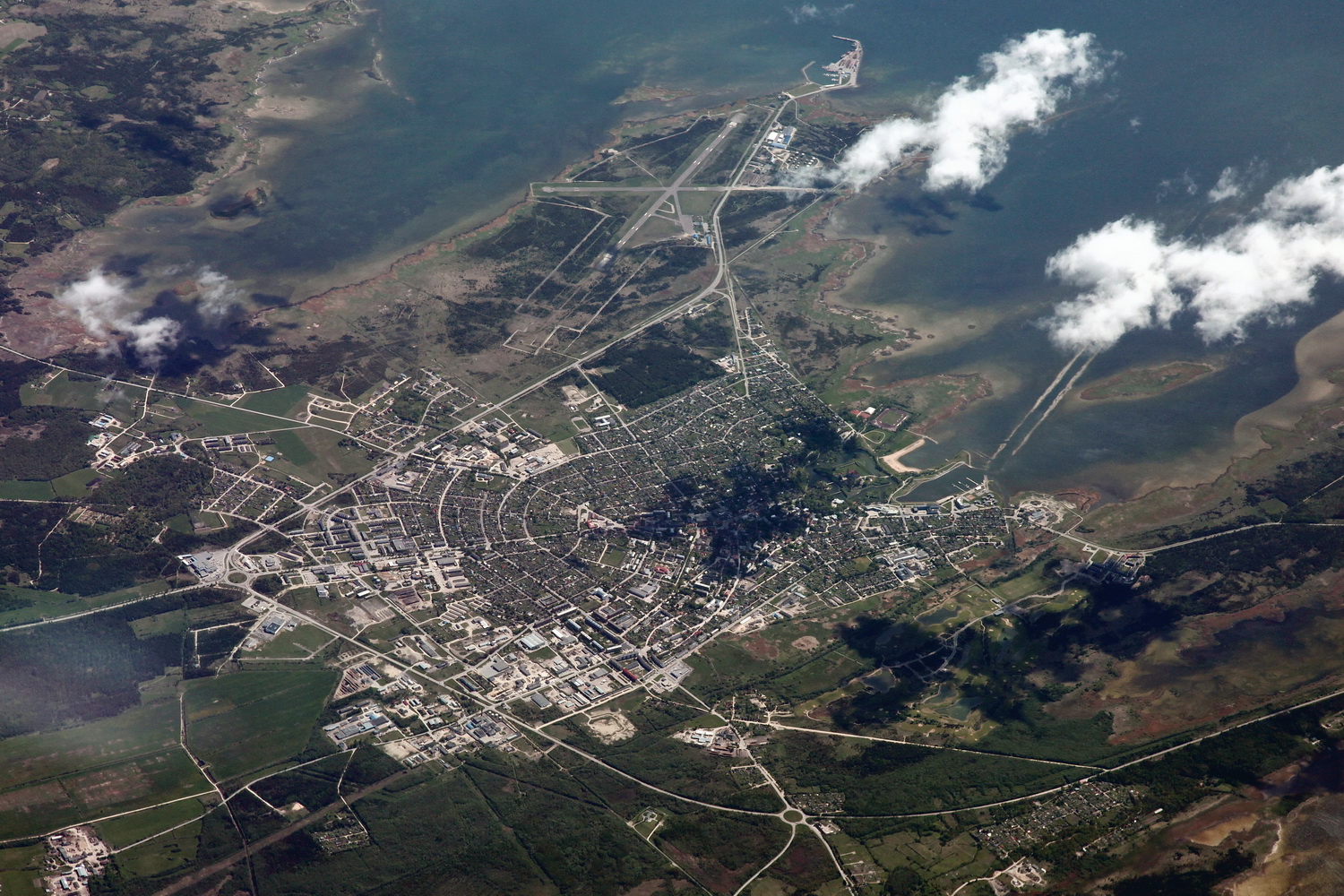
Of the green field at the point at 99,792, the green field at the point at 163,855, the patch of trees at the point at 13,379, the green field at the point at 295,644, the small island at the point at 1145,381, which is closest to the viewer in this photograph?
the green field at the point at 163,855

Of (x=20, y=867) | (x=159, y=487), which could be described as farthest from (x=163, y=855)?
(x=159, y=487)

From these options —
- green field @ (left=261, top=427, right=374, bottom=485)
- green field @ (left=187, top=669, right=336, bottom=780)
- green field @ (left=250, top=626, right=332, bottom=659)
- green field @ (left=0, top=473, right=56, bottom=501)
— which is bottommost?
green field @ (left=187, top=669, right=336, bottom=780)

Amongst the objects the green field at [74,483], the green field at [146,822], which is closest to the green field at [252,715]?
the green field at [146,822]

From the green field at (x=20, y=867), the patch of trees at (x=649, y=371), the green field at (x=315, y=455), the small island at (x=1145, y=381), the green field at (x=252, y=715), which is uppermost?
the small island at (x=1145, y=381)

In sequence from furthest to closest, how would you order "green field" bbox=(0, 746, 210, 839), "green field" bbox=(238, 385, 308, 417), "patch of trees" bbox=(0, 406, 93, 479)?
"green field" bbox=(238, 385, 308, 417)
"patch of trees" bbox=(0, 406, 93, 479)
"green field" bbox=(0, 746, 210, 839)

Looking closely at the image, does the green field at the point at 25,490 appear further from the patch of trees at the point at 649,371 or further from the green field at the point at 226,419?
the patch of trees at the point at 649,371

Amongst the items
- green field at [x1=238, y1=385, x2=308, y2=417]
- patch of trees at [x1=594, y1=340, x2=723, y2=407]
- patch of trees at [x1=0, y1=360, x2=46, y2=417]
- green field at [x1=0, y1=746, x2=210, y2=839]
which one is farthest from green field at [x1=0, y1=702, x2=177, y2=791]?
patch of trees at [x1=594, y1=340, x2=723, y2=407]

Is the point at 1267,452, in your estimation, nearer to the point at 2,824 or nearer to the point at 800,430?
the point at 800,430

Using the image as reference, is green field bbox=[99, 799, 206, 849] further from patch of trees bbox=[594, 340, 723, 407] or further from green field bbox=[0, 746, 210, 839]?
patch of trees bbox=[594, 340, 723, 407]
